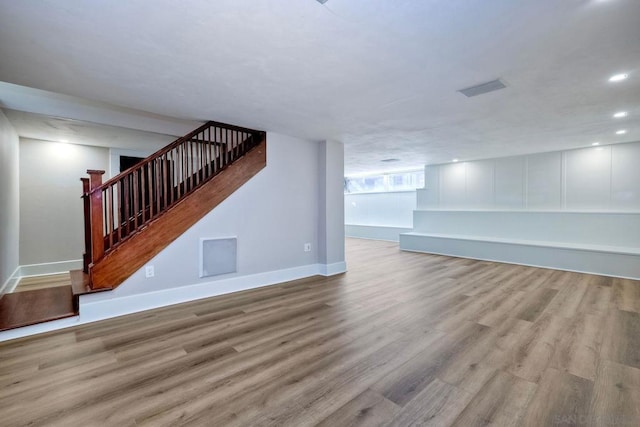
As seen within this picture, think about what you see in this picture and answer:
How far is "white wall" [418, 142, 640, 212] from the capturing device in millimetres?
5297

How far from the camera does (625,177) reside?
5.26 meters

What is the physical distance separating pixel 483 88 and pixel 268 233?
3276 millimetres

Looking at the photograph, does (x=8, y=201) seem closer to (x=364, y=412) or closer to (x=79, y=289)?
(x=79, y=289)

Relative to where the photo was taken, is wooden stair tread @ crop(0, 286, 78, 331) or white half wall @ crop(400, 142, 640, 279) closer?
wooden stair tread @ crop(0, 286, 78, 331)

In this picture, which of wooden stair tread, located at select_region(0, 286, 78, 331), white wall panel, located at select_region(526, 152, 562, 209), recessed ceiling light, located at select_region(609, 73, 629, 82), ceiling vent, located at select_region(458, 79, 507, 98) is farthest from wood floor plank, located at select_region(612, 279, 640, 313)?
wooden stair tread, located at select_region(0, 286, 78, 331)

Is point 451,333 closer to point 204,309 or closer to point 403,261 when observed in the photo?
point 204,309

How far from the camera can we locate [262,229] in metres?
4.36

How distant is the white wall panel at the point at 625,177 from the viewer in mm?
5164

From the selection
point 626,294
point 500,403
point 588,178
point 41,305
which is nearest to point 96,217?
point 41,305

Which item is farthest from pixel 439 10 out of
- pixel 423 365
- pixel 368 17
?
pixel 423 365

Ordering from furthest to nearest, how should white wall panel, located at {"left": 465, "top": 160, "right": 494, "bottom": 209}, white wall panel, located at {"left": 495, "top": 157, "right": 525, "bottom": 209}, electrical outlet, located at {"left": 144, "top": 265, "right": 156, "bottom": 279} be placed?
white wall panel, located at {"left": 465, "top": 160, "right": 494, "bottom": 209}
white wall panel, located at {"left": 495, "top": 157, "right": 525, "bottom": 209}
electrical outlet, located at {"left": 144, "top": 265, "right": 156, "bottom": 279}

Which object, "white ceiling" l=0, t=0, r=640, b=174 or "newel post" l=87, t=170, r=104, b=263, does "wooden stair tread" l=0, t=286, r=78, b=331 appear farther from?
"white ceiling" l=0, t=0, r=640, b=174

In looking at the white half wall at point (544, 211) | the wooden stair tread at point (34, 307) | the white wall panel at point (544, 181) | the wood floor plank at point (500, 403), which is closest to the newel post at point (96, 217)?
the wooden stair tread at point (34, 307)

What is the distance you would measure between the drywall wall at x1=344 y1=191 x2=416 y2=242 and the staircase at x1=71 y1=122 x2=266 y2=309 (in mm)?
6241
